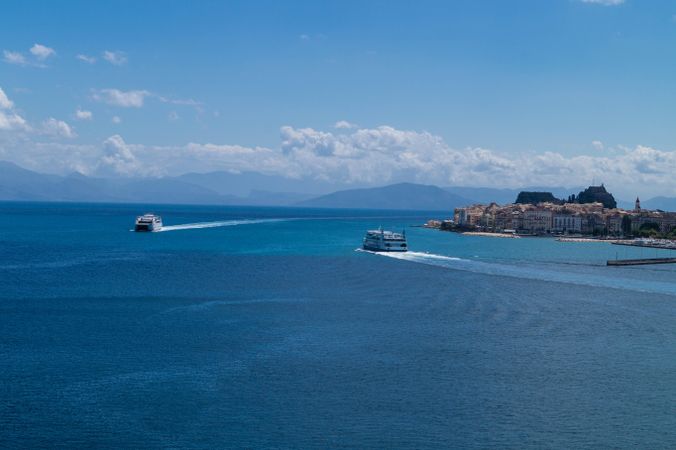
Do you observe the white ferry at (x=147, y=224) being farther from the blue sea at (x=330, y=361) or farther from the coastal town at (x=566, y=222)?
the coastal town at (x=566, y=222)

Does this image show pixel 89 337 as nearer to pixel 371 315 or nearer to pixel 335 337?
pixel 335 337

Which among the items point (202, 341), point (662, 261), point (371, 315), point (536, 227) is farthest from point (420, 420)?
point (536, 227)

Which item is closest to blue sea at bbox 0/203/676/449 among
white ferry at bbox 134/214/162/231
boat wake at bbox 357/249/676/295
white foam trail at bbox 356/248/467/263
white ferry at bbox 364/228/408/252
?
boat wake at bbox 357/249/676/295

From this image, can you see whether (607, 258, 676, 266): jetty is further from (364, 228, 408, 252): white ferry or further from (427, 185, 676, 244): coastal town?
(427, 185, 676, 244): coastal town

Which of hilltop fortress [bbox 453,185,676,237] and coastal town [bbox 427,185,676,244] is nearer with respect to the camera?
coastal town [bbox 427,185,676,244]

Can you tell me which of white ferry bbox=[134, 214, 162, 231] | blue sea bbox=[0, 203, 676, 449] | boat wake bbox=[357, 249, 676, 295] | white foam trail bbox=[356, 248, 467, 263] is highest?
white ferry bbox=[134, 214, 162, 231]

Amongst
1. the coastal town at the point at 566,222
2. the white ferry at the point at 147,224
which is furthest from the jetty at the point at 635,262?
the white ferry at the point at 147,224

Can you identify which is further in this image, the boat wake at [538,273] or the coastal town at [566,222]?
the coastal town at [566,222]
